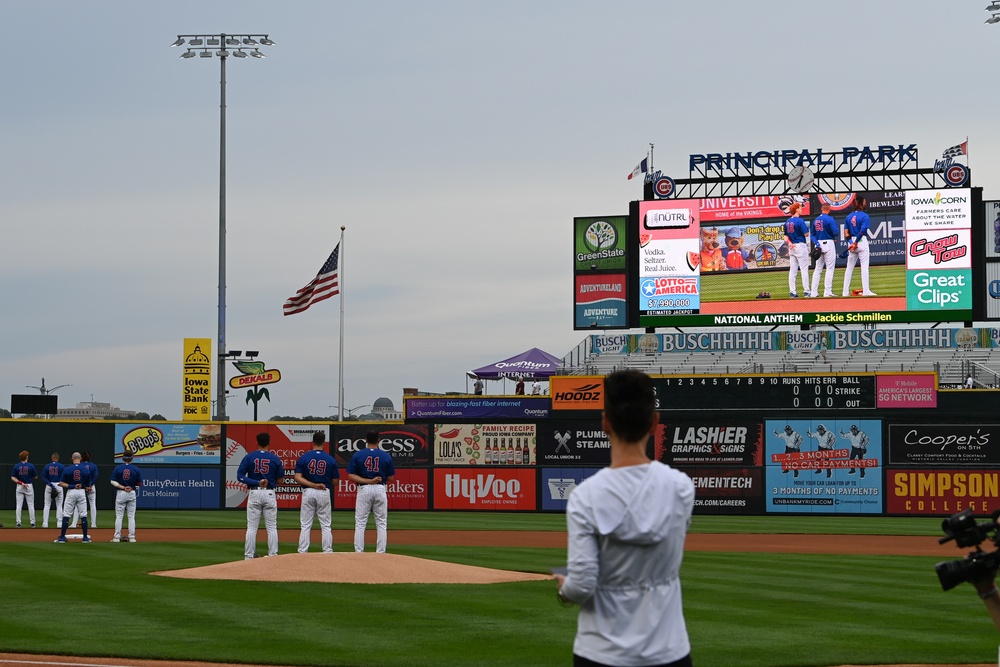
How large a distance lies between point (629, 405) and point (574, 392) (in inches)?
1441

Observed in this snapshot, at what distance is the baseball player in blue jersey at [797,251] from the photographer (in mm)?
45219

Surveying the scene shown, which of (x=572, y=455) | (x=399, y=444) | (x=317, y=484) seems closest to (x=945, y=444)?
(x=572, y=455)

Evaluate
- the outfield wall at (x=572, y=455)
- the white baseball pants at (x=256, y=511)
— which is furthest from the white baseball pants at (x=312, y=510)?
the outfield wall at (x=572, y=455)

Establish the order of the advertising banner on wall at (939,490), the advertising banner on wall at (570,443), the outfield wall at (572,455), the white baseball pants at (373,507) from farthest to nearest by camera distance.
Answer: the advertising banner on wall at (570,443), the outfield wall at (572,455), the advertising banner on wall at (939,490), the white baseball pants at (373,507)

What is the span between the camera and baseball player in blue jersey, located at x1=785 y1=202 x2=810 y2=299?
1780 inches

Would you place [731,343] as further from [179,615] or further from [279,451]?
[179,615]

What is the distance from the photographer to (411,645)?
1109 centimetres

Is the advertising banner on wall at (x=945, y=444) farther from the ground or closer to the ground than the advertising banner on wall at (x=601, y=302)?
closer to the ground

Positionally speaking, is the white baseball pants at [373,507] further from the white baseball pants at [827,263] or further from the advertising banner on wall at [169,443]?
the white baseball pants at [827,263]

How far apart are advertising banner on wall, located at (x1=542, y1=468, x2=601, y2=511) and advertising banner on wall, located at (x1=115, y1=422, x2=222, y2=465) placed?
A: 11307 mm

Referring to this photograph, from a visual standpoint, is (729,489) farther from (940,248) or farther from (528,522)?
(940,248)

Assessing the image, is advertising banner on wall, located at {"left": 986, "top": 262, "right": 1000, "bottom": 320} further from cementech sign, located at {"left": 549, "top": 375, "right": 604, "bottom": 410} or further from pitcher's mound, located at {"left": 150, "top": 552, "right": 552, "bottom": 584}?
pitcher's mound, located at {"left": 150, "top": 552, "right": 552, "bottom": 584}

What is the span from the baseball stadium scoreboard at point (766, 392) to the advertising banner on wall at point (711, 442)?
21.8 inches

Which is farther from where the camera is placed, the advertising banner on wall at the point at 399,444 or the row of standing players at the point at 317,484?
the advertising banner on wall at the point at 399,444
